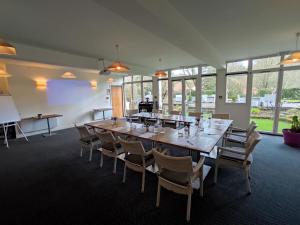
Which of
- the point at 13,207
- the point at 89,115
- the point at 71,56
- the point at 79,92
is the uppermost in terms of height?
the point at 71,56

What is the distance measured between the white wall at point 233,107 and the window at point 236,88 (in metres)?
0.12

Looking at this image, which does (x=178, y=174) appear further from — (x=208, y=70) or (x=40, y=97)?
(x=40, y=97)

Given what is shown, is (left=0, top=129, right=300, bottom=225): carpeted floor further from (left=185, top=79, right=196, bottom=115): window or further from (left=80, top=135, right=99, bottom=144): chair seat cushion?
(left=185, top=79, right=196, bottom=115): window

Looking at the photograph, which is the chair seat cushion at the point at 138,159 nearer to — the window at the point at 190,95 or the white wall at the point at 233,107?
the white wall at the point at 233,107

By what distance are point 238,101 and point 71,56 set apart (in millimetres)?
6017

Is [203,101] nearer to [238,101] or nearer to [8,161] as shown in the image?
[238,101]

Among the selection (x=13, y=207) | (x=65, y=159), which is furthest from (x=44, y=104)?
(x=13, y=207)

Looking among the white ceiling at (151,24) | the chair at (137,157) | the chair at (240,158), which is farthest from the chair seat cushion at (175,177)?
the white ceiling at (151,24)

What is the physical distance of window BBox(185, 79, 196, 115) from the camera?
686 centimetres

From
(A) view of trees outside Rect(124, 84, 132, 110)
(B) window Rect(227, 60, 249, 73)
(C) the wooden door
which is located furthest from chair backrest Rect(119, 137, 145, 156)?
(A) view of trees outside Rect(124, 84, 132, 110)

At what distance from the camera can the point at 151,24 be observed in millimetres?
2023

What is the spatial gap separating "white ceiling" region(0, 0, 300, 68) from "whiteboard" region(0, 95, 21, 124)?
2.43 meters

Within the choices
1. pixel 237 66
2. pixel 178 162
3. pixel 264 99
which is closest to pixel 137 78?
pixel 237 66

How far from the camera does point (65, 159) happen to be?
139 inches
